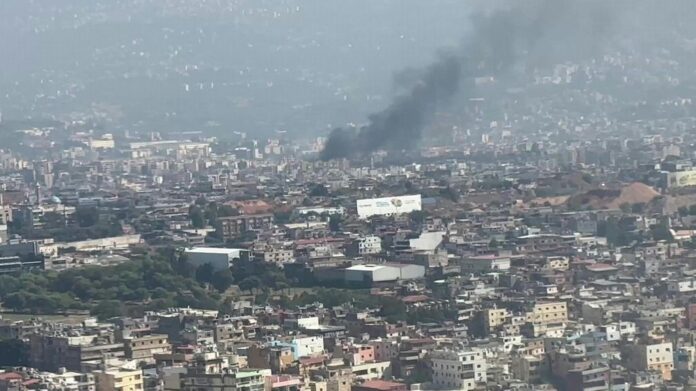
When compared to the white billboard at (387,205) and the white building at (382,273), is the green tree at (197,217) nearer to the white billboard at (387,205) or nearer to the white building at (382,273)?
the white billboard at (387,205)

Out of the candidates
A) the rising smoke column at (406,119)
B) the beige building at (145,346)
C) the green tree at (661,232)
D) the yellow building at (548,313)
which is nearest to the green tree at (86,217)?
the green tree at (661,232)

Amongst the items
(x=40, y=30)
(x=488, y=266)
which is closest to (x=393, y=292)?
(x=488, y=266)

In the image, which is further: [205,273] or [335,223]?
[335,223]

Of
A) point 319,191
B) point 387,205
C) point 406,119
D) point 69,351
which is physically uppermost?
point 406,119

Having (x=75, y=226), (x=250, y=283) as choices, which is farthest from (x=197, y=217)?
(x=250, y=283)

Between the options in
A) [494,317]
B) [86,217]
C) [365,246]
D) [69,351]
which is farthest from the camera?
[86,217]

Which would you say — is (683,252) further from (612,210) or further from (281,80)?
(281,80)

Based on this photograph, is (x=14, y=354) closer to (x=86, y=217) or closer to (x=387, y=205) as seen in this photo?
(x=387, y=205)

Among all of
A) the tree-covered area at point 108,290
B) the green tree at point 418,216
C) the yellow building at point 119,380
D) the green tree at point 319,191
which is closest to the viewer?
the yellow building at point 119,380
